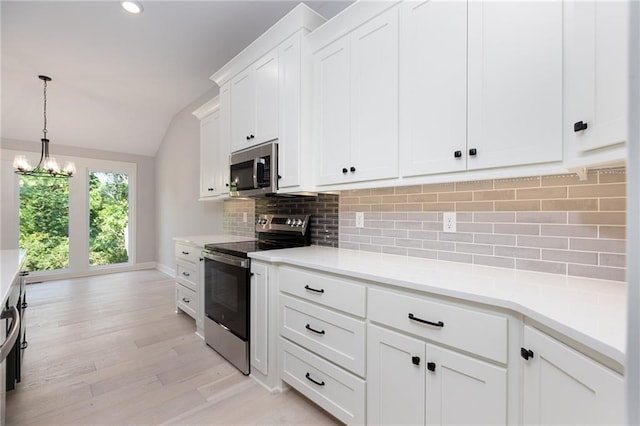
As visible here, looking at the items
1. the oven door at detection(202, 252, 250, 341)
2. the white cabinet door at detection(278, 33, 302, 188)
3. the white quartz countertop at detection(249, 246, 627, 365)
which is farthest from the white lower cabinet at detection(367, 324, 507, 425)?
the white cabinet door at detection(278, 33, 302, 188)

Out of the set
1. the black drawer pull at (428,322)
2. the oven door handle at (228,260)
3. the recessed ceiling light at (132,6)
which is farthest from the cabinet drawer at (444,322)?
the recessed ceiling light at (132,6)

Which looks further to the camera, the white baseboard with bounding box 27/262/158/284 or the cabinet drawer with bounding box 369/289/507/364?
the white baseboard with bounding box 27/262/158/284

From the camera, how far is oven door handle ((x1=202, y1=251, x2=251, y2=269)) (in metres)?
2.10

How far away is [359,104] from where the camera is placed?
1809mm

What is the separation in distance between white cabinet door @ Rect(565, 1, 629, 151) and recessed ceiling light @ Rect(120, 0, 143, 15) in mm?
2964

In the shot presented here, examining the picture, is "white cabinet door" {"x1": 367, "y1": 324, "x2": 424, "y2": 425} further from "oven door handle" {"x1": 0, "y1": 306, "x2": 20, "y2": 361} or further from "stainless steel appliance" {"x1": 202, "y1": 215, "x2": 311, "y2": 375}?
"oven door handle" {"x1": 0, "y1": 306, "x2": 20, "y2": 361}

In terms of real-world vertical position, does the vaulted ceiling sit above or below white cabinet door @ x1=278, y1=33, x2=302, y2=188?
above

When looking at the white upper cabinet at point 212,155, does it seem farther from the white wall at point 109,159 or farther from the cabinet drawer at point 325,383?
the white wall at point 109,159

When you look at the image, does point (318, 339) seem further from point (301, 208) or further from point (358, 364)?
point (301, 208)

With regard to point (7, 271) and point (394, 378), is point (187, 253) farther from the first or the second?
point (394, 378)

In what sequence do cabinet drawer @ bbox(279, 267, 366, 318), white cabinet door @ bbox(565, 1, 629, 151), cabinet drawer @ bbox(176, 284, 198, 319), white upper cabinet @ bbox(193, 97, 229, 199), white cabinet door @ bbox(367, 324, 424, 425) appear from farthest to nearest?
white upper cabinet @ bbox(193, 97, 229, 199) → cabinet drawer @ bbox(176, 284, 198, 319) → cabinet drawer @ bbox(279, 267, 366, 318) → white cabinet door @ bbox(367, 324, 424, 425) → white cabinet door @ bbox(565, 1, 629, 151)

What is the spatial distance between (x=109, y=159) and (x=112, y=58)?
289 centimetres

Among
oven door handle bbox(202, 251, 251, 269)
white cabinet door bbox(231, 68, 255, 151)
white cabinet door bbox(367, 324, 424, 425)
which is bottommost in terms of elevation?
white cabinet door bbox(367, 324, 424, 425)

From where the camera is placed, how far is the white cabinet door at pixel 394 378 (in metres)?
1.25
